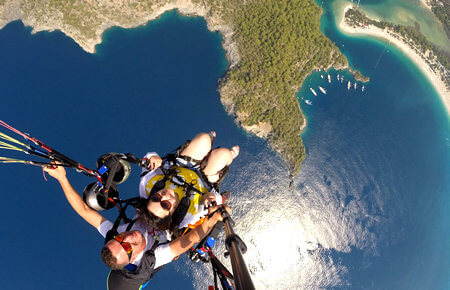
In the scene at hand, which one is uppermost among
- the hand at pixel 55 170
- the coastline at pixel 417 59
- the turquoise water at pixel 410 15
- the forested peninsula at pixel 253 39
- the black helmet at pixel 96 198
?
the turquoise water at pixel 410 15

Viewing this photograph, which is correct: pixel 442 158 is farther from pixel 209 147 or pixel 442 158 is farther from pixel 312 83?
pixel 209 147

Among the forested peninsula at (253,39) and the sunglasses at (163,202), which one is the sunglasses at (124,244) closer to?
the sunglasses at (163,202)

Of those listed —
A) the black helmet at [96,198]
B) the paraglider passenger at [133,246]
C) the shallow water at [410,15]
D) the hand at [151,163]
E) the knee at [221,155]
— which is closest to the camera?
the paraglider passenger at [133,246]

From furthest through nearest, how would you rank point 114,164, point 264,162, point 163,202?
point 264,162, point 114,164, point 163,202

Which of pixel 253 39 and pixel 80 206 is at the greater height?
pixel 253 39

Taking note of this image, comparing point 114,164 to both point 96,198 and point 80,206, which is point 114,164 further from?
point 80,206

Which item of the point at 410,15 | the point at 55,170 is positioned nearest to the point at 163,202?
the point at 55,170

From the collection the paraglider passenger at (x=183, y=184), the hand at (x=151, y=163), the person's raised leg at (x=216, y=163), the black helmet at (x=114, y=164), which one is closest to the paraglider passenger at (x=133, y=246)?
the paraglider passenger at (x=183, y=184)
